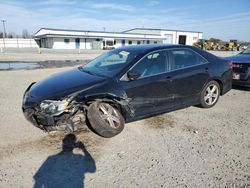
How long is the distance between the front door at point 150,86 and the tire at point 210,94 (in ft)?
3.80

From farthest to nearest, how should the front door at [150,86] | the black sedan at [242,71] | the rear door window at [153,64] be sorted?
the black sedan at [242,71] → the rear door window at [153,64] → the front door at [150,86]

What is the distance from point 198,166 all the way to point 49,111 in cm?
243

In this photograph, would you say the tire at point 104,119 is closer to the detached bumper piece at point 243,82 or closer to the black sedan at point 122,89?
the black sedan at point 122,89

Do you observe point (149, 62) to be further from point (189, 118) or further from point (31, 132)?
point (31, 132)

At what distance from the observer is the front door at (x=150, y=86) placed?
4.03 metres

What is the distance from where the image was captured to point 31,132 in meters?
4.07

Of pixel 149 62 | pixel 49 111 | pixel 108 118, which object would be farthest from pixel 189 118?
pixel 49 111

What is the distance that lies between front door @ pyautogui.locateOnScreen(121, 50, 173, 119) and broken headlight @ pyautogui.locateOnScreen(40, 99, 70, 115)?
1101mm

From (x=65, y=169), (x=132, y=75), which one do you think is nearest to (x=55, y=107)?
(x=65, y=169)

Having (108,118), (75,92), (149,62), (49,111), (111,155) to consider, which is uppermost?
(149,62)

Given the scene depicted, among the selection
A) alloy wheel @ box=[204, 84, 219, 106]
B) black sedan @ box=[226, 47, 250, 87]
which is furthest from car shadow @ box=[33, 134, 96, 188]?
black sedan @ box=[226, 47, 250, 87]

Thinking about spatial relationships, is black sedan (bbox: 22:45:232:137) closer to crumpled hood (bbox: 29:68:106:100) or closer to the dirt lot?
crumpled hood (bbox: 29:68:106:100)

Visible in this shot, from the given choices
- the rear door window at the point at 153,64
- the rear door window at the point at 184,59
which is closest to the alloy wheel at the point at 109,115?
the rear door window at the point at 153,64

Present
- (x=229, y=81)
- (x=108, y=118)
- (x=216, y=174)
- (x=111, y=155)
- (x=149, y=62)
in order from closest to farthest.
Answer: (x=216, y=174), (x=111, y=155), (x=108, y=118), (x=149, y=62), (x=229, y=81)
